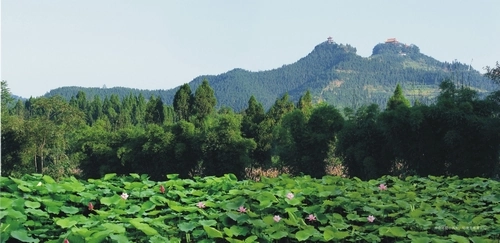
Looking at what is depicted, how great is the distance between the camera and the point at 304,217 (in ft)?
8.78

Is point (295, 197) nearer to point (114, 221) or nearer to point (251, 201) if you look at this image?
point (251, 201)

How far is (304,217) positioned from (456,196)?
1108 millimetres

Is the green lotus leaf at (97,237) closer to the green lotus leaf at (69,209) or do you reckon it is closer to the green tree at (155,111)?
the green lotus leaf at (69,209)

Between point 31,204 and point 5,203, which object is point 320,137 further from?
point 5,203

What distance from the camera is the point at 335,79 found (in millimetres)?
121188

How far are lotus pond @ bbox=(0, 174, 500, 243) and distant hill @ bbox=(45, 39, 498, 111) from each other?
9371 cm

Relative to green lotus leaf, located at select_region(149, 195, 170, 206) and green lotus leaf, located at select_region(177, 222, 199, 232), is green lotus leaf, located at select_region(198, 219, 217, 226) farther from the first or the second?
green lotus leaf, located at select_region(149, 195, 170, 206)

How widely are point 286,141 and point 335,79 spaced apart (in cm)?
10523

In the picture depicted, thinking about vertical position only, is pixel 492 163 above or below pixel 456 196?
below

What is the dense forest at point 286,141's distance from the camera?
13.0 m

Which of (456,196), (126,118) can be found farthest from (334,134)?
(126,118)

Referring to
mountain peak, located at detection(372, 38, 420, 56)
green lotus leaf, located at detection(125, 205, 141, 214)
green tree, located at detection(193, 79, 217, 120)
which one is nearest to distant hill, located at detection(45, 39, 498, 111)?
mountain peak, located at detection(372, 38, 420, 56)

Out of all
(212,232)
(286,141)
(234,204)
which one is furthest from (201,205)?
(286,141)

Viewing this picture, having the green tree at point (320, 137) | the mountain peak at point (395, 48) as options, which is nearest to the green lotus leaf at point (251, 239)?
the green tree at point (320, 137)
